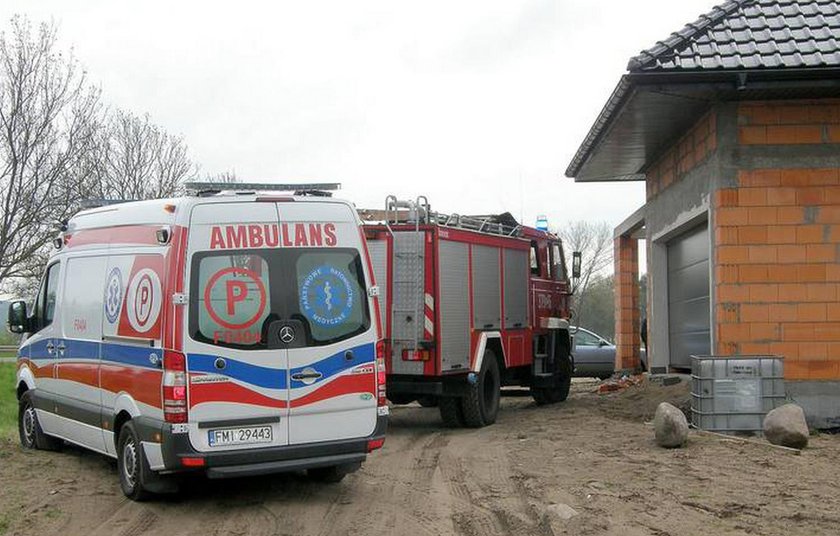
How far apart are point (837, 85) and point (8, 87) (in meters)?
18.0

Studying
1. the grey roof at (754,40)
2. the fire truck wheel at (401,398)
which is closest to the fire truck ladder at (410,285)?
the fire truck wheel at (401,398)

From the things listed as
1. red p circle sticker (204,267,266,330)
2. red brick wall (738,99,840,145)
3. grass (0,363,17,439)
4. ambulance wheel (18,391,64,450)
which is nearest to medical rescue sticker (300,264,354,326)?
red p circle sticker (204,267,266,330)

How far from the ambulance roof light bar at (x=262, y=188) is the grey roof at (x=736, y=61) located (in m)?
4.28

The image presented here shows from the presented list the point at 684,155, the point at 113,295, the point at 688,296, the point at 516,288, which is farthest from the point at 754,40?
the point at 113,295

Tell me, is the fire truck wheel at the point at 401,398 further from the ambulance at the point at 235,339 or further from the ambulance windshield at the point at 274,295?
the ambulance windshield at the point at 274,295

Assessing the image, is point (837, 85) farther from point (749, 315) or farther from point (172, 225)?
point (172, 225)

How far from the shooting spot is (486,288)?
12969 mm

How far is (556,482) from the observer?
8281 mm

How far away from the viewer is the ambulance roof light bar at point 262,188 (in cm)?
788

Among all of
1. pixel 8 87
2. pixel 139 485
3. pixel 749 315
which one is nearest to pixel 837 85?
pixel 749 315

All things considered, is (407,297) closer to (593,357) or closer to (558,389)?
(558,389)

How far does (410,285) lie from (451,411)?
6.34 feet

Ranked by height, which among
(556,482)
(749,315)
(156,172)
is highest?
(156,172)

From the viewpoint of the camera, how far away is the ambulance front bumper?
7023 millimetres
